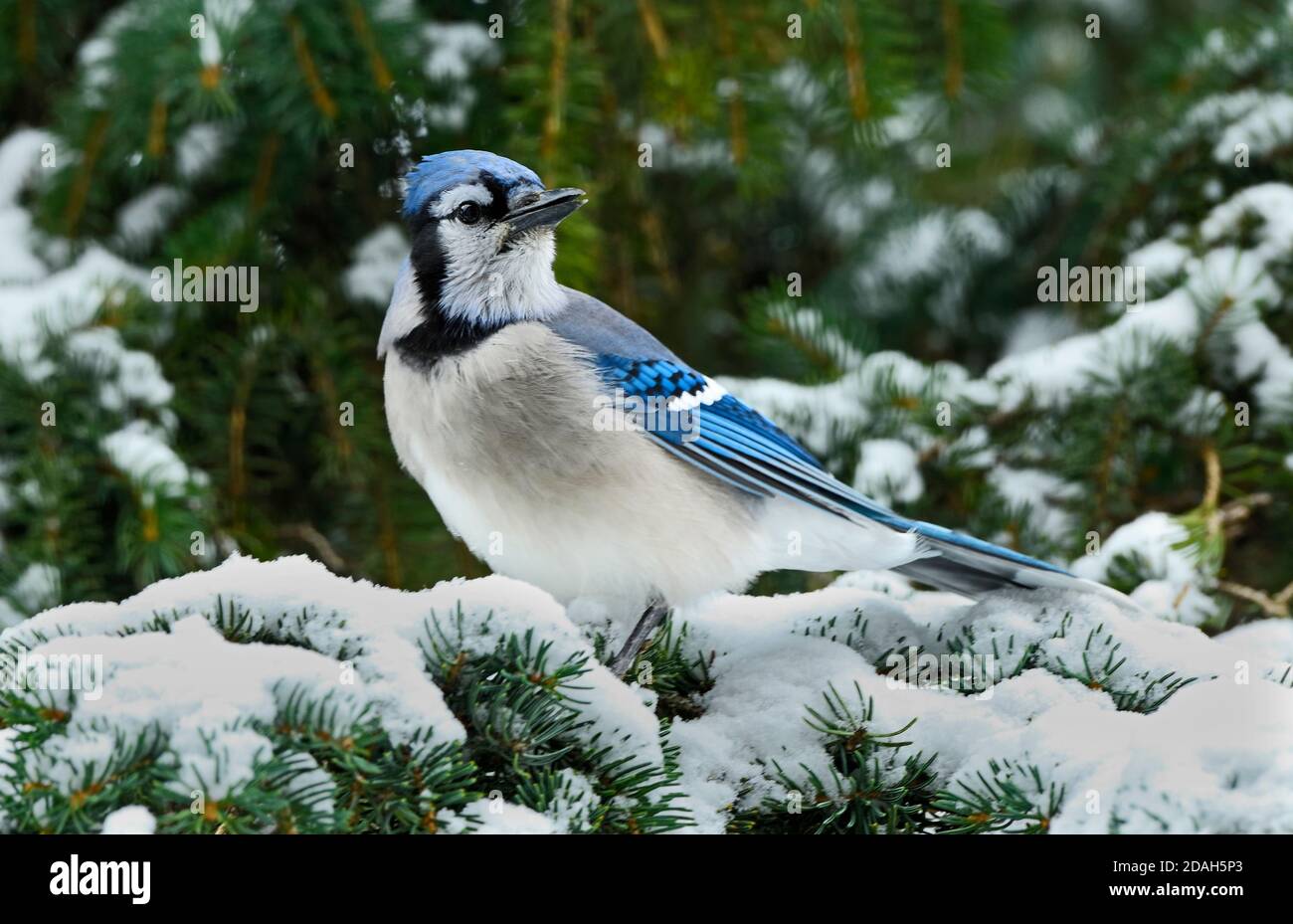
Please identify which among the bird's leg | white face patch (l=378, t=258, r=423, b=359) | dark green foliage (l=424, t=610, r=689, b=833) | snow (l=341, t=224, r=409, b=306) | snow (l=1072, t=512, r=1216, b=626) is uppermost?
snow (l=341, t=224, r=409, b=306)

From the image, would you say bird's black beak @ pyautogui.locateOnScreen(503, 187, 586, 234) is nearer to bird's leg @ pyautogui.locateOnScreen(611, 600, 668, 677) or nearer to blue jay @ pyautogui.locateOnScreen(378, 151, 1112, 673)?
blue jay @ pyautogui.locateOnScreen(378, 151, 1112, 673)

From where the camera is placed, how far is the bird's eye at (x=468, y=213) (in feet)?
7.75

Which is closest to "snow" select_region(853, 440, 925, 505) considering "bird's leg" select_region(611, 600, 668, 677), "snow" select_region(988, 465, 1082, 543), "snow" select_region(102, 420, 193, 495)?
"snow" select_region(988, 465, 1082, 543)

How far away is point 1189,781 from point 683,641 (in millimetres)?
823

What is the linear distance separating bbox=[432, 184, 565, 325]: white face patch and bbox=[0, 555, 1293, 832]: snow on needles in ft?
2.27

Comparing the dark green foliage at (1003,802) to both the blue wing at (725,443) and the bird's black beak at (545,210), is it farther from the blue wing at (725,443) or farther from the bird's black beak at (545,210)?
the bird's black beak at (545,210)

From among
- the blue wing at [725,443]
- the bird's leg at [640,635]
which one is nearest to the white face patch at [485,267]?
the blue wing at [725,443]

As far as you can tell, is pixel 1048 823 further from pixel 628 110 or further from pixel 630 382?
pixel 628 110

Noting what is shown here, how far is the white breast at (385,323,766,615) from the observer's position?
2.22 m

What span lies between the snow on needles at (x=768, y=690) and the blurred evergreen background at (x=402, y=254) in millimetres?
641

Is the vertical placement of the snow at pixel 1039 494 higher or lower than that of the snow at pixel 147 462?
lower

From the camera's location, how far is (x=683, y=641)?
210cm
